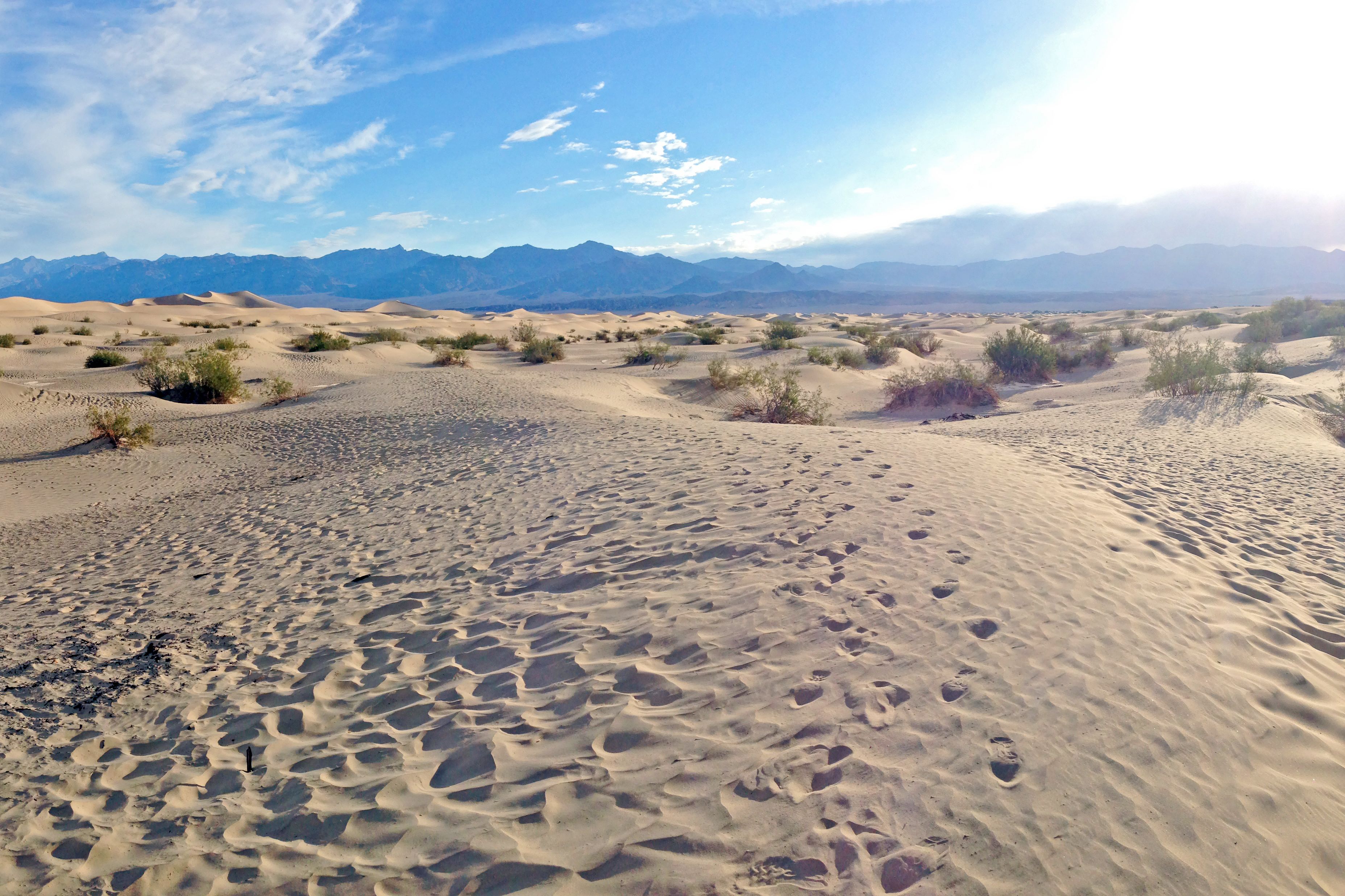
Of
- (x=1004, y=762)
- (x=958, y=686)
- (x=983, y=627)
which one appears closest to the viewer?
(x=1004, y=762)

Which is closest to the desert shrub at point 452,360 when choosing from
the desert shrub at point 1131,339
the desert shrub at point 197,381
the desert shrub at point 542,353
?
the desert shrub at point 542,353

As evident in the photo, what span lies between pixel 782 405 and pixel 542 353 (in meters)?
12.2

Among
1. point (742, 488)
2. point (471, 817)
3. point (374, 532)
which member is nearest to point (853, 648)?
point (471, 817)

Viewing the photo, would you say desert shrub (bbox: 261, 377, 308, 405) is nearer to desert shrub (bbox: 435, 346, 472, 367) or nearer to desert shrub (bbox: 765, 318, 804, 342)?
desert shrub (bbox: 435, 346, 472, 367)

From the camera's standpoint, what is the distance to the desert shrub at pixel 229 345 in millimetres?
20547

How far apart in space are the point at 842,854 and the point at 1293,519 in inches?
273

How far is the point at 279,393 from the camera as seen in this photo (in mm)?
15773

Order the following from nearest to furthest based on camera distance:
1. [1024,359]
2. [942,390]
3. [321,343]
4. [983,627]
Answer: [983,627]
[942,390]
[1024,359]
[321,343]

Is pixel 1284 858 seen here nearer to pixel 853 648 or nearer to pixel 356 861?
pixel 853 648

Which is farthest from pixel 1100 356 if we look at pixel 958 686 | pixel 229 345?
pixel 229 345

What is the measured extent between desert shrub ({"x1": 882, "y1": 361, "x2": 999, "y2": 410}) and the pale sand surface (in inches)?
306

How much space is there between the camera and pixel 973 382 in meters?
17.0

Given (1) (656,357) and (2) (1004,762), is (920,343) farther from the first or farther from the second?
(2) (1004,762)

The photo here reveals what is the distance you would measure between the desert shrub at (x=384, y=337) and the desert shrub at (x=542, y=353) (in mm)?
6018
